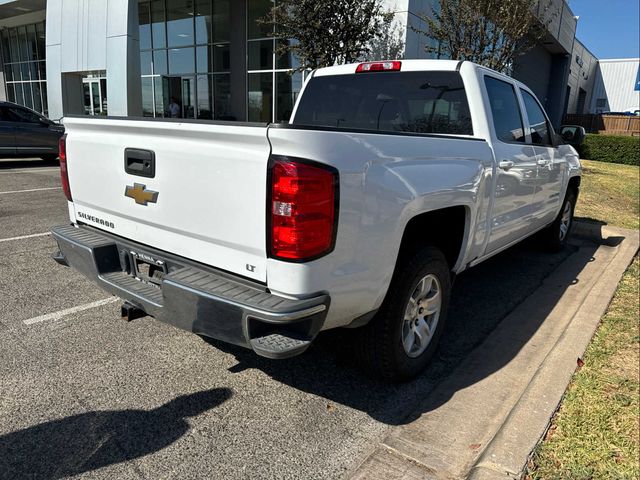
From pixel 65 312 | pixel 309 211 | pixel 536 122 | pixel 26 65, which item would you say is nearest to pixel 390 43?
pixel 536 122

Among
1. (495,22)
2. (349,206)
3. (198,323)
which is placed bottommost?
(198,323)

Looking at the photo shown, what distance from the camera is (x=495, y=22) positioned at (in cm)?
1170

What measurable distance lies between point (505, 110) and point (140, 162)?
306 cm

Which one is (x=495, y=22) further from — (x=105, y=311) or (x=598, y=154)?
(x=598, y=154)

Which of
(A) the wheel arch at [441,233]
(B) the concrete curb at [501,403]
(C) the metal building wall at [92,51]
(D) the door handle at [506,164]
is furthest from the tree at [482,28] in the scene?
(C) the metal building wall at [92,51]

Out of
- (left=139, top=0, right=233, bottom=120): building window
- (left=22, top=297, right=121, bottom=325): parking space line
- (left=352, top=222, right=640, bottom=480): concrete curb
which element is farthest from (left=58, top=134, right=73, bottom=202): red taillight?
(left=139, top=0, right=233, bottom=120): building window

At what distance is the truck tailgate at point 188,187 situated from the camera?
237 centimetres

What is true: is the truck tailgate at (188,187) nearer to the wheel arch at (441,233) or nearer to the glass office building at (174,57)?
the wheel arch at (441,233)

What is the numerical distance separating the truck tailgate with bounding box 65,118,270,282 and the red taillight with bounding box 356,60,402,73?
203 cm

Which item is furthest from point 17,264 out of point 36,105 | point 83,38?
point 36,105

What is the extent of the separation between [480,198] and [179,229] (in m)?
2.09

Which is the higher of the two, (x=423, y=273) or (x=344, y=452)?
(x=423, y=273)

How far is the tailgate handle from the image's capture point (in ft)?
9.09

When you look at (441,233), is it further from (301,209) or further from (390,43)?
(390,43)
